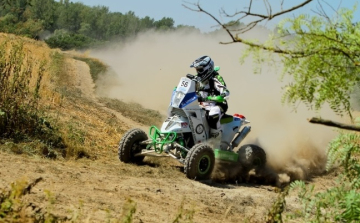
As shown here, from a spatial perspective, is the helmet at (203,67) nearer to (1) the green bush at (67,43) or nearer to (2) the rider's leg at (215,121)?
(2) the rider's leg at (215,121)

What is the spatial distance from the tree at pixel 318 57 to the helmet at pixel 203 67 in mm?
6839

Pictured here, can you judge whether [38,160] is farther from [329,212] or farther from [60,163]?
[329,212]

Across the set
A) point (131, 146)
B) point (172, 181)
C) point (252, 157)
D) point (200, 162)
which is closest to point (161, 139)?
point (131, 146)

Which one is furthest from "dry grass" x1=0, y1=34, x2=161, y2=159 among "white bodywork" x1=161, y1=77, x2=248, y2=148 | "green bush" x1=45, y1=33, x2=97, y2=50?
"green bush" x1=45, y1=33, x2=97, y2=50

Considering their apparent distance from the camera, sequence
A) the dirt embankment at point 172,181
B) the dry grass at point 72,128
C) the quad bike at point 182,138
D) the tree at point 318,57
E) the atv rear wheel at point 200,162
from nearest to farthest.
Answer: the tree at point 318,57
the dirt embankment at point 172,181
the atv rear wheel at point 200,162
the quad bike at point 182,138
the dry grass at point 72,128

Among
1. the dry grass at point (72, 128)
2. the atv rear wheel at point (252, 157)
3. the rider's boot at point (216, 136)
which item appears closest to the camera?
the dry grass at point (72, 128)

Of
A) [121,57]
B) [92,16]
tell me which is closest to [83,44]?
[121,57]

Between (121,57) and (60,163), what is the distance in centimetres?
5107

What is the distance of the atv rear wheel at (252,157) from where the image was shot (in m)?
10.4

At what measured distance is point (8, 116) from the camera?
954 centimetres

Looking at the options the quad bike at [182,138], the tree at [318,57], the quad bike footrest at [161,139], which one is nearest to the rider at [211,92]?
the quad bike at [182,138]

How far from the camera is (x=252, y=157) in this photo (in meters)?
10.4

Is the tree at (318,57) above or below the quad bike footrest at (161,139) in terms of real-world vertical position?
above

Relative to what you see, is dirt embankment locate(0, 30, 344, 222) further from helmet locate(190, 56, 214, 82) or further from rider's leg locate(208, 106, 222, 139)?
helmet locate(190, 56, 214, 82)
